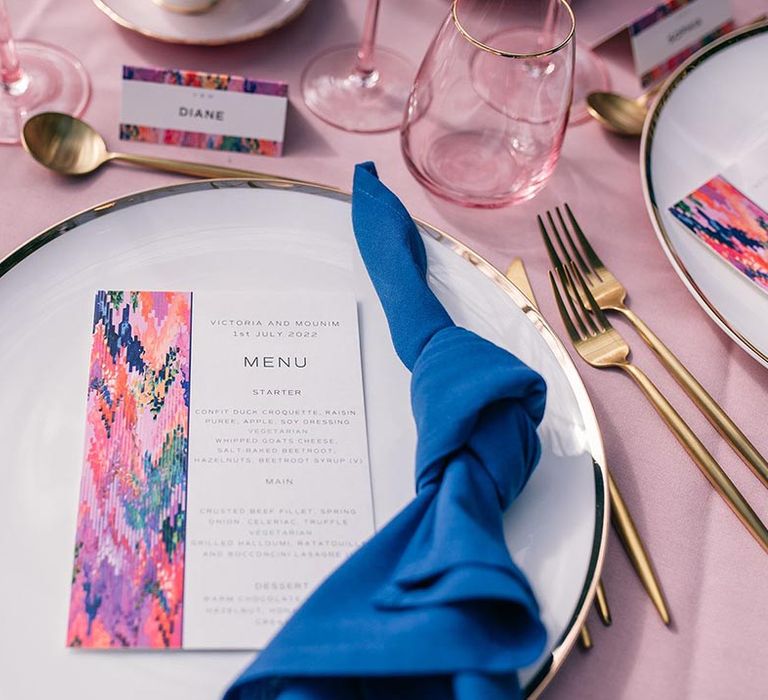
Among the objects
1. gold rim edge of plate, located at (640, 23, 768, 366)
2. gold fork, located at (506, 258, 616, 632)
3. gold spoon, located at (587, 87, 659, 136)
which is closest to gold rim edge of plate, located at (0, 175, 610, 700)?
gold fork, located at (506, 258, 616, 632)

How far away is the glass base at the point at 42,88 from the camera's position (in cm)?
77

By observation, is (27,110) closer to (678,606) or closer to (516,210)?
(516,210)

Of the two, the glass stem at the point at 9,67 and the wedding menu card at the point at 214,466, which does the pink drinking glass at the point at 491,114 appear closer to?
the wedding menu card at the point at 214,466

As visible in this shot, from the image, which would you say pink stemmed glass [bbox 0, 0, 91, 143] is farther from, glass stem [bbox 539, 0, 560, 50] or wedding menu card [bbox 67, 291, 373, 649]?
glass stem [bbox 539, 0, 560, 50]

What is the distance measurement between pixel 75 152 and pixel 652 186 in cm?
46

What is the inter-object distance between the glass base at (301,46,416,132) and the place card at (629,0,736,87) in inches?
8.4

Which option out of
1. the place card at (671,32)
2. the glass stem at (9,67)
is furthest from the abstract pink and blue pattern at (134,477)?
the place card at (671,32)

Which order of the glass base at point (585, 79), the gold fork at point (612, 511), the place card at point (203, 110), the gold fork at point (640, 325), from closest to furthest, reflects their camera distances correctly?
1. the gold fork at point (612, 511)
2. the gold fork at point (640, 325)
3. the place card at point (203, 110)
4. the glass base at point (585, 79)

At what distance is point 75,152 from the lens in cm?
74

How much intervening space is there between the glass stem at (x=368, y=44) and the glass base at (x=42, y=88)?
0.24 metres

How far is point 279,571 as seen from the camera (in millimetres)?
504

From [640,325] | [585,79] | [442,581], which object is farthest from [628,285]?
[442,581]

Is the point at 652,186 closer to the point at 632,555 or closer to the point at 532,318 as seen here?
the point at 532,318

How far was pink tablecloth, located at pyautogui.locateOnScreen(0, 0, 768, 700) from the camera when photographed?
0.56 m
